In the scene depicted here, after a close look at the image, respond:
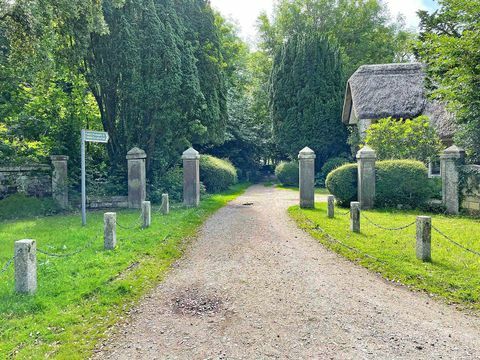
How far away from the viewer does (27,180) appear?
13.7 metres

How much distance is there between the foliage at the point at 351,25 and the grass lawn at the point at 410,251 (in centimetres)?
2884

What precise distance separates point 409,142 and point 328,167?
31.8 ft

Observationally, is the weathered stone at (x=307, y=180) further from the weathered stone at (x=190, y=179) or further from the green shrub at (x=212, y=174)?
the green shrub at (x=212, y=174)

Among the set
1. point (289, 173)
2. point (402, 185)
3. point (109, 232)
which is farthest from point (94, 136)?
point (289, 173)

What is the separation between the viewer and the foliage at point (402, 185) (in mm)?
12789

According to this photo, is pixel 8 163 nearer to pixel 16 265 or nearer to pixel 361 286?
pixel 16 265

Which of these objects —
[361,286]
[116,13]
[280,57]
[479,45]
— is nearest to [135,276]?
[361,286]

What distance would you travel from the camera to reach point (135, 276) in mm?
6066

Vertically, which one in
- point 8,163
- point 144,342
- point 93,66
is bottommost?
point 144,342

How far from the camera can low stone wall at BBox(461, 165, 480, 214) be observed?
11.7m

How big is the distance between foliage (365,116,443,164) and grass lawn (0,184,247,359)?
990 centimetres

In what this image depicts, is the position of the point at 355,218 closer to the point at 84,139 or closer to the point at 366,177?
the point at 366,177

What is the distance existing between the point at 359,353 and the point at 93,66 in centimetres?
1453

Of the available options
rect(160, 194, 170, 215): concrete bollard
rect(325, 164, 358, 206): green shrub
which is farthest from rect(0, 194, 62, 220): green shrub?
rect(325, 164, 358, 206): green shrub
